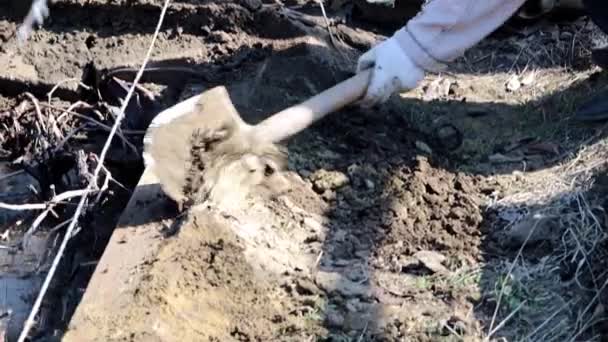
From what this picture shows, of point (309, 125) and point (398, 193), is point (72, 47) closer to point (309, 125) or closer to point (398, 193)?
point (309, 125)

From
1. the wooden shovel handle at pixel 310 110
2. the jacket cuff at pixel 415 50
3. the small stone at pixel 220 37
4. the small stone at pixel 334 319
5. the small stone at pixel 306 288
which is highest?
the jacket cuff at pixel 415 50

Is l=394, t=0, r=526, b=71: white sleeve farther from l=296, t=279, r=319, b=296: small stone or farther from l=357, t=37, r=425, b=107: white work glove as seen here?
l=296, t=279, r=319, b=296: small stone

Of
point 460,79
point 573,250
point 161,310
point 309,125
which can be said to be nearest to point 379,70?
point 309,125

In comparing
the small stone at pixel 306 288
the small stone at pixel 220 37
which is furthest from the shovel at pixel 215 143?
the small stone at pixel 220 37

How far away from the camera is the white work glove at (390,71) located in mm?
4191

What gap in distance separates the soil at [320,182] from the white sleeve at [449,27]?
14.4 inches

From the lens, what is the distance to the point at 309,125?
420 cm

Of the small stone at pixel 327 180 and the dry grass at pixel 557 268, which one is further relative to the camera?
the small stone at pixel 327 180

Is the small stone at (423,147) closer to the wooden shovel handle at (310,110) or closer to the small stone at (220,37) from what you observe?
the wooden shovel handle at (310,110)

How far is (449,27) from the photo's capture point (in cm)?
409

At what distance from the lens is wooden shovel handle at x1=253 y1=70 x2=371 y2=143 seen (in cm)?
404

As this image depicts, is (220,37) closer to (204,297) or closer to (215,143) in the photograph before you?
(215,143)

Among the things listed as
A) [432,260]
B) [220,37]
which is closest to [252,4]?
[220,37]

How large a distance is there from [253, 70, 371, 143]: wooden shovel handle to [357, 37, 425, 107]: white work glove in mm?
43
